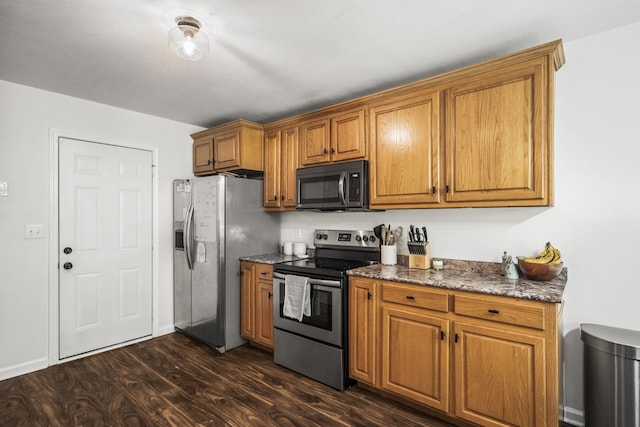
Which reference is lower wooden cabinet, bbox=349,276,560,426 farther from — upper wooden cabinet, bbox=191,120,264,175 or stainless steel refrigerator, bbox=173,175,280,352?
upper wooden cabinet, bbox=191,120,264,175

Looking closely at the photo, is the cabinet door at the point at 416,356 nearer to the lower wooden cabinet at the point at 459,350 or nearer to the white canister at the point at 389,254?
the lower wooden cabinet at the point at 459,350

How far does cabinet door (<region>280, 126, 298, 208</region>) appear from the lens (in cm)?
328

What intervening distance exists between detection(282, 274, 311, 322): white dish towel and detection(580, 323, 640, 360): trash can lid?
5.90 ft

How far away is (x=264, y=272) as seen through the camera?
3.15 meters

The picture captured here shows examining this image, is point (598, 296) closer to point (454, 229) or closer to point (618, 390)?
point (618, 390)

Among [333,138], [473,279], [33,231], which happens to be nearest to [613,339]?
[473,279]

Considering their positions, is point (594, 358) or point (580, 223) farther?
point (580, 223)

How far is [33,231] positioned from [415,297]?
3.18 m

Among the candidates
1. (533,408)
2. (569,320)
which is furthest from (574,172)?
(533,408)

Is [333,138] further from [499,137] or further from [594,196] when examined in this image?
[594,196]

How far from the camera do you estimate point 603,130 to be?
2.03 m

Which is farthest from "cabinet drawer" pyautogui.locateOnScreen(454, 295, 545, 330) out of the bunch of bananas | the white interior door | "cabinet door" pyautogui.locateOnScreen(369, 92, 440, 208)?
the white interior door

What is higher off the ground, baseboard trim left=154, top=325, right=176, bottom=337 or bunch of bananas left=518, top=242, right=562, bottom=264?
bunch of bananas left=518, top=242, right=562, bottom=264

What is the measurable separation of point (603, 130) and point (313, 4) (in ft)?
6.21
